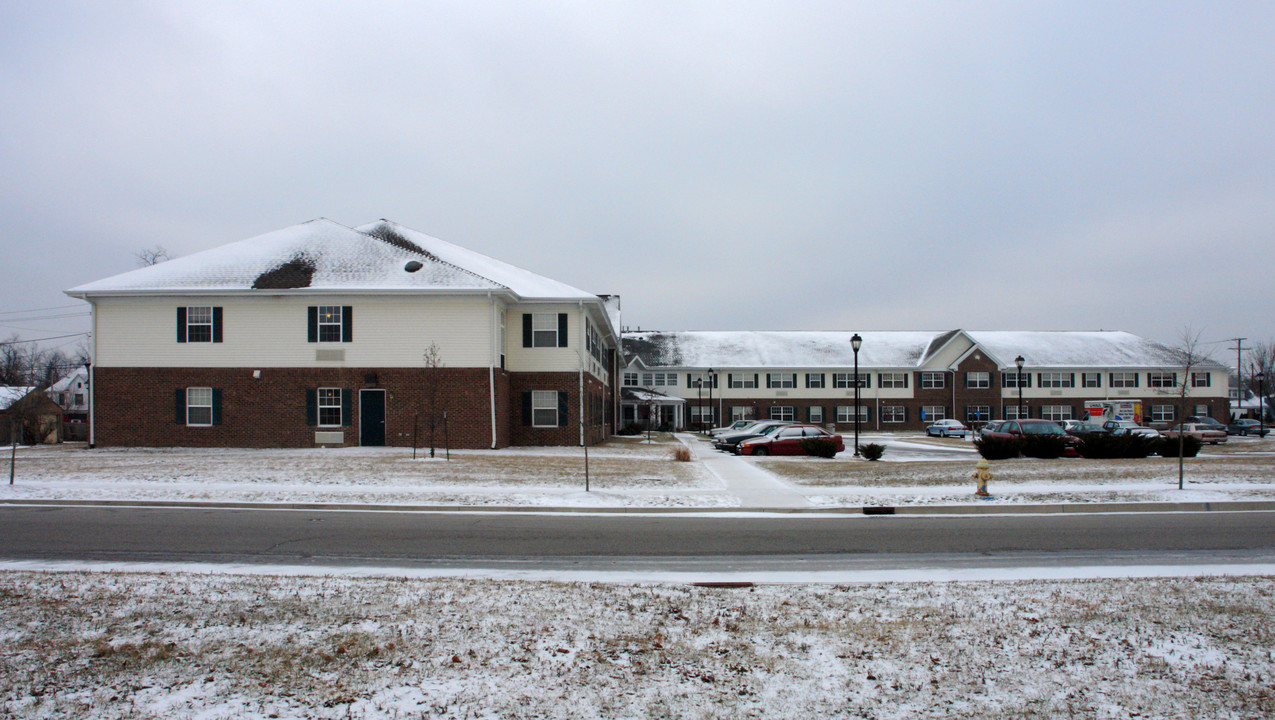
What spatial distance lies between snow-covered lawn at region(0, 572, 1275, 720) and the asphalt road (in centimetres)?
197

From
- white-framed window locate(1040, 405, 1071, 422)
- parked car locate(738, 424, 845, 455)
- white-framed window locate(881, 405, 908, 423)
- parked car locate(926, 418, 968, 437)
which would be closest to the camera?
parked car locate(738, 424, 845, 455)

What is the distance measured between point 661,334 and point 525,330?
4538cm

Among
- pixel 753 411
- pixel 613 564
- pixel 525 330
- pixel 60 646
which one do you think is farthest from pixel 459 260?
pixel 753 411

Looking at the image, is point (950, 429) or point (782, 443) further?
point (950, 429)

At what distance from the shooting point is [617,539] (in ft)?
35.9

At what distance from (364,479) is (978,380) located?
61.0m

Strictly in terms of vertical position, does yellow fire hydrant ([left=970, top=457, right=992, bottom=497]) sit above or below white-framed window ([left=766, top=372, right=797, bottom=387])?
below

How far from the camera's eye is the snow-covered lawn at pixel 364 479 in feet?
49.9

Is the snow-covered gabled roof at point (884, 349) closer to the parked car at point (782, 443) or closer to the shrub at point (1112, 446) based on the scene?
the parked car at point (782, 443)

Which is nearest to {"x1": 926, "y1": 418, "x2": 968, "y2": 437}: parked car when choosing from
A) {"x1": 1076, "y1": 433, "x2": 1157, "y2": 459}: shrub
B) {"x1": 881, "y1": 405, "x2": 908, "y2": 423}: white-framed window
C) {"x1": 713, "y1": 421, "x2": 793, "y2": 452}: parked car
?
{"x1": 881, "y1": 405, "x2": 908, "y2": 423}: white-framed window

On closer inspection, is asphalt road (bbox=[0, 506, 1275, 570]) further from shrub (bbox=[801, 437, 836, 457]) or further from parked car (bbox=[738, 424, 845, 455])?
parked car (bbox=[738, 424, 845, 455])

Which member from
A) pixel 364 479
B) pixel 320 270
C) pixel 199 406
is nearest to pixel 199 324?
pixel 199 406

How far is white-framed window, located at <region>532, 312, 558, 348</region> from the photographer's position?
29.7 meters

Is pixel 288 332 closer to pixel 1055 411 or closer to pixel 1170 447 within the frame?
pixel 1170 447
